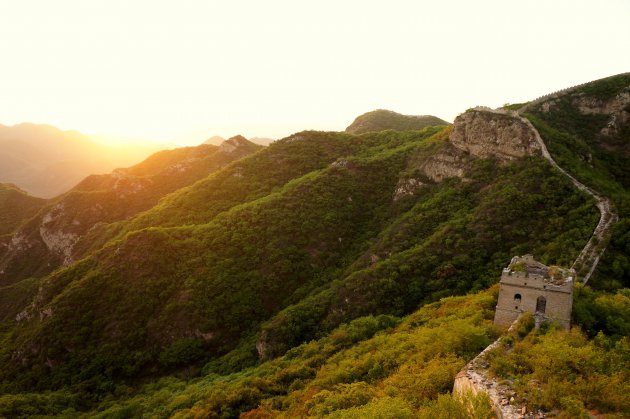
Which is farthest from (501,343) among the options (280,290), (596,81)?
(596,81)

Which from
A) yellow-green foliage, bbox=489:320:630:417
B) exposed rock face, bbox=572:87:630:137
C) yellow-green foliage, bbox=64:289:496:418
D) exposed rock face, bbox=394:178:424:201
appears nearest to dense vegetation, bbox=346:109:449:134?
exposed rock face, bbox=572:87:630:137

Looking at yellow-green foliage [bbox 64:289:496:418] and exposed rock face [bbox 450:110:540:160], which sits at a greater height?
exposed rock face [bbox 450:110:540:160]

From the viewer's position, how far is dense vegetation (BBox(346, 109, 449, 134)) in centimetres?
15075

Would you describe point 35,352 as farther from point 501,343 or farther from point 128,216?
point 501,343

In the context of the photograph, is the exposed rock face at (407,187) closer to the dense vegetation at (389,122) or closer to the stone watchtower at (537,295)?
the stone watchtower at (537,295)

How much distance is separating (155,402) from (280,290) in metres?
24.1

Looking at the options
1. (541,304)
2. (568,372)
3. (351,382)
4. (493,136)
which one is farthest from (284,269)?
(568,372)

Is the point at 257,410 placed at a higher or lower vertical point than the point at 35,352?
higher

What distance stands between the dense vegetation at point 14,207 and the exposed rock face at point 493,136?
129 m

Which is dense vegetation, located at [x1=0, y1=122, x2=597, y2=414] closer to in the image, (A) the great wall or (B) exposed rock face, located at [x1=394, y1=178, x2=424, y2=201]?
(B) exposed rock face, located at [x1=394, y1=178, x2=424, y2=201]

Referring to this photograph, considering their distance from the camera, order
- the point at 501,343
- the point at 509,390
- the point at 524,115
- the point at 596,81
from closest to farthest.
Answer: the point at 509,390 → the point at 501,343 → the point at 524,115 → the point at 596,81

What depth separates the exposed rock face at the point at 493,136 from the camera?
205 ft

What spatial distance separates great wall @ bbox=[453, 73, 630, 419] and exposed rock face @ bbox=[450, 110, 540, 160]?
109 cm

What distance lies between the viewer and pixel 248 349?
179 ft
